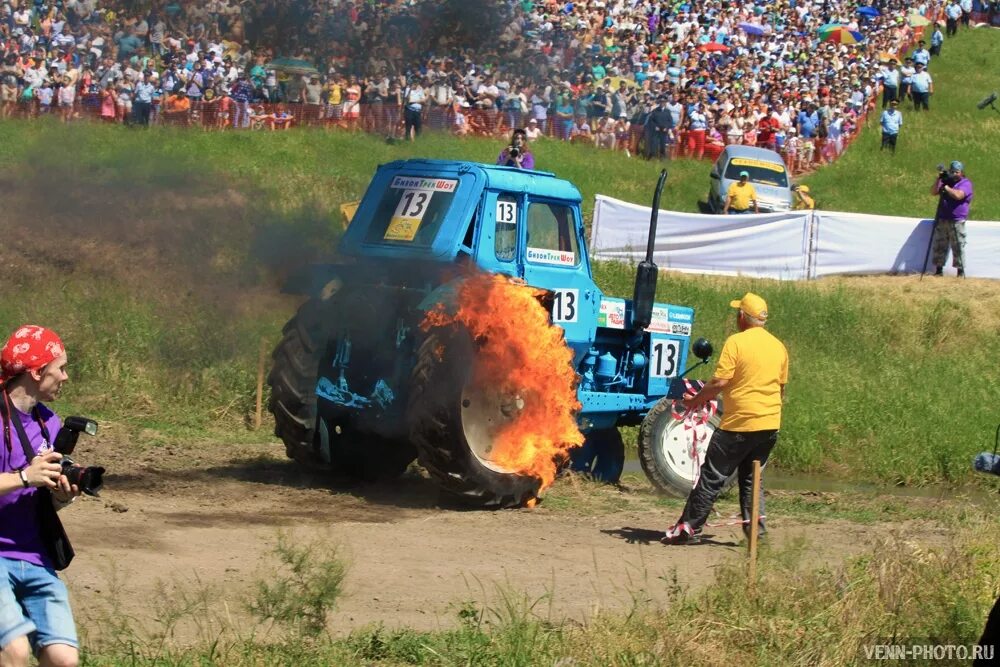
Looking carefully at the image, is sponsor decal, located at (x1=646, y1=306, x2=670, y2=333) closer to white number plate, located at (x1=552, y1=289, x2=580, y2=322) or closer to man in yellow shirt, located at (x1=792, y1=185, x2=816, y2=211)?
white number plate, located at (x1=552, y1=289, x2=580, y2=322)

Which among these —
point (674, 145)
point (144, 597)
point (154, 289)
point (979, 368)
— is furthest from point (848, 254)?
point (144, 597)

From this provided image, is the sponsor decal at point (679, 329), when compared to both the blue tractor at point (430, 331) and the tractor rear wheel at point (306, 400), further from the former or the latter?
the tractor rear wheel at point (306, 400)

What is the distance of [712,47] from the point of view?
80.9 ft

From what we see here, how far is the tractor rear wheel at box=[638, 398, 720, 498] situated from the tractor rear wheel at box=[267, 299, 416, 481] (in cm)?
244

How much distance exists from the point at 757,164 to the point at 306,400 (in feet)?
63.6

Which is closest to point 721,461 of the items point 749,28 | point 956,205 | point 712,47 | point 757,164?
point 956,205

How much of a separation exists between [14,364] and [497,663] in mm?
2728

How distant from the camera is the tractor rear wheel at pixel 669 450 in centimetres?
1259

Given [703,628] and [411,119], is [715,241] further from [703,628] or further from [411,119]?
[703,628]

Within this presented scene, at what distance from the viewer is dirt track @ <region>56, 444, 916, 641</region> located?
7.95 meters

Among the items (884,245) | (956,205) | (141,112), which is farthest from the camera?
(884,245)

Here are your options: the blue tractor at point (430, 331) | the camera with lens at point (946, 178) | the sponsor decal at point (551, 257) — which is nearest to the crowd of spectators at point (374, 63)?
the blue tractor at point (430, 331)

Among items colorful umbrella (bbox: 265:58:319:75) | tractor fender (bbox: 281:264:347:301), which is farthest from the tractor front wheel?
colorful umbrella (bbox: 265:58:319:75)

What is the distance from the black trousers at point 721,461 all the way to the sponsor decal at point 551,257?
7.98 ft
